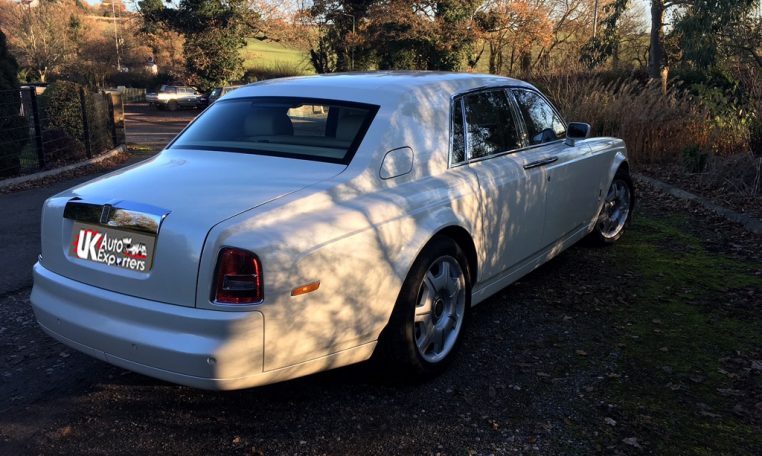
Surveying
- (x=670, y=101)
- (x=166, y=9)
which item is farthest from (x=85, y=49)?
(x=670, y=101)

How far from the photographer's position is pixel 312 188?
3033mm

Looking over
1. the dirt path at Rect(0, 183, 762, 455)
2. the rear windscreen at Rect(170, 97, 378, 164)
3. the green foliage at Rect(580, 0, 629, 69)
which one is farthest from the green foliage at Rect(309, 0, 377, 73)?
the dirt path at Rect(0, 183, 762, 455)

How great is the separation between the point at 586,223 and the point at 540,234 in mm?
1128

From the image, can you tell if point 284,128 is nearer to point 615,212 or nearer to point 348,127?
point 348,127

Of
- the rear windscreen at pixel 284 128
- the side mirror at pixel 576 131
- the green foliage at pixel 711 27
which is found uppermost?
the green foliage at pixel 711 27

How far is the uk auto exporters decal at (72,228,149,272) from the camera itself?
2773 mm

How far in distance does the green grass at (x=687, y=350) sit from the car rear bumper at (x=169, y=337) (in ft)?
5.85

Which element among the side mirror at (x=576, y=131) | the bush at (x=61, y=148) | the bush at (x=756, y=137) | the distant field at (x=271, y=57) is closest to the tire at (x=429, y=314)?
the side mirror at (x=576, y=131)

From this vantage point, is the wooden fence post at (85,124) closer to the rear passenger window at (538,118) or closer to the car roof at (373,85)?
the car roof at (373,85)

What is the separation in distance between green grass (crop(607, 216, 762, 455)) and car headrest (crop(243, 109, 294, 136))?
7.90ft

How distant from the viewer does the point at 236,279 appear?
2604 mm

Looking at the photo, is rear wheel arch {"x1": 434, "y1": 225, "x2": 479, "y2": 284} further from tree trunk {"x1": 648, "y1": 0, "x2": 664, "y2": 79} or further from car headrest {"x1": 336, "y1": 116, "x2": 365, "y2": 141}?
tree trunk {"x1": 648, "y1": 0, "x2": 664, "y2": 79}

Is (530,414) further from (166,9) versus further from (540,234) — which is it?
(166,9)

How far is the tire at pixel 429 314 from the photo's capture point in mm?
3209
